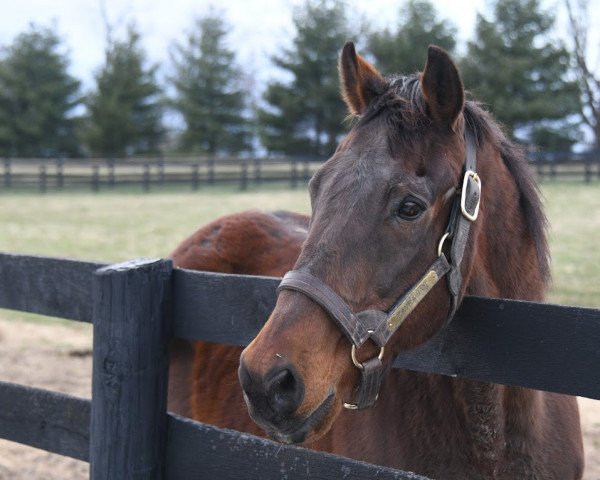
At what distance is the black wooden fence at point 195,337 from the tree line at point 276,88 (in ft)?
117

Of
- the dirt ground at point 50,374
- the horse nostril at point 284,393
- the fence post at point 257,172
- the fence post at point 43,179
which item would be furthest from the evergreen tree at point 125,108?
the horse nostril at point 284,393

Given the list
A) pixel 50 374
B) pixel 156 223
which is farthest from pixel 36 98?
pixel 50 374

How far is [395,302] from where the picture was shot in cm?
198

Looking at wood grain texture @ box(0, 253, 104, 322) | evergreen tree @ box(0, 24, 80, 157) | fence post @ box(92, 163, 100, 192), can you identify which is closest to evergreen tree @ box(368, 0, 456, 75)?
fence post @ box(92, 163, 100, 192)

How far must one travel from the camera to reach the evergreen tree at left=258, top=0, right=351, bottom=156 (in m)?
41.8

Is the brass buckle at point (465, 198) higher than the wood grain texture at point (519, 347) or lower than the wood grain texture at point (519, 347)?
higher

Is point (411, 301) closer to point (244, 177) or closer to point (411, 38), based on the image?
point (244, 177)

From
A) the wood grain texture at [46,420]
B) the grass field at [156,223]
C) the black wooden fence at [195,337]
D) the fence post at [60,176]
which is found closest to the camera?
the black wooden fence at [195,337]

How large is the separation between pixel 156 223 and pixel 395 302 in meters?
17.0

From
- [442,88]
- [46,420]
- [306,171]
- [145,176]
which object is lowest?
[145,176]

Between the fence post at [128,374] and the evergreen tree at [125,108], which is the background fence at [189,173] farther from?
the fence post at [128,374]

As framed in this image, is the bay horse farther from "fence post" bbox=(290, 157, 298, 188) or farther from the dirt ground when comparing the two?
"fence post" bbox=(290, 157, 298, 188)

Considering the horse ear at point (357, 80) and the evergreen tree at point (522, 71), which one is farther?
the evergreen tree at point (522, 71)

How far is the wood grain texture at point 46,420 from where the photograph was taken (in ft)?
9.18
